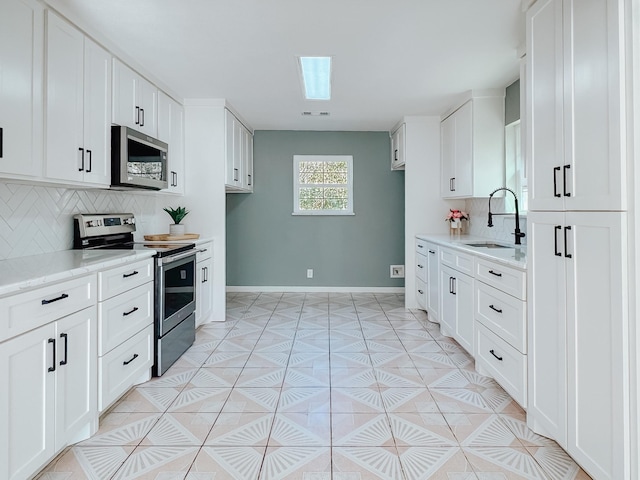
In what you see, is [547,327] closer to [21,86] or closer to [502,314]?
[502,314]

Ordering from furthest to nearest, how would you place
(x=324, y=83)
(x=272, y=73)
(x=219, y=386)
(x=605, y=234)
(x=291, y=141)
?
1. (x=291, y=141)
2. (x=324, y=83)
3. (x=272, y=73)
4. (x=219, y=386)
5. (x=605, y=234)

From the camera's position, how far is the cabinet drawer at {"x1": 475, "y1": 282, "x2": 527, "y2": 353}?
206 cm

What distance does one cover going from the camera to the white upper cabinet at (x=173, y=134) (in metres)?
3.41

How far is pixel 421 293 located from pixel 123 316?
10.3 ft

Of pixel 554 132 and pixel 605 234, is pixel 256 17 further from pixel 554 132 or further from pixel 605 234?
pixel 605 234

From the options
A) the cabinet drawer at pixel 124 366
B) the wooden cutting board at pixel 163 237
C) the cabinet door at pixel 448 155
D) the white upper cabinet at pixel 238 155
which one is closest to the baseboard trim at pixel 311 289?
the white upper cabinet at pixel 238 155

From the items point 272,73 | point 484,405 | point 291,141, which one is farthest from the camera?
point 291,141

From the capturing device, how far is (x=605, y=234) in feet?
4.71

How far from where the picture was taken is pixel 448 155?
4.26 metres

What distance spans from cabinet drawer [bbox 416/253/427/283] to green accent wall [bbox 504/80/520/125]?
1.58 meters

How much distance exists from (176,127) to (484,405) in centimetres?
349

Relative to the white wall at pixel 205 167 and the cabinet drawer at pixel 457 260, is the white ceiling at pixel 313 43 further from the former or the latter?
the cabinet drawer at pixel 457 260

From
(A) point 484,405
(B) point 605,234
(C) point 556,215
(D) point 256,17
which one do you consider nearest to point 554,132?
(C) point 556,215

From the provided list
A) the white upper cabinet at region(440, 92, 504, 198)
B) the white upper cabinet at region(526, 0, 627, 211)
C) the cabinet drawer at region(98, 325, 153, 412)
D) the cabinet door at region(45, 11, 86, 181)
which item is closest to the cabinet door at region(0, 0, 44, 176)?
the cabinet door at region(45, 11, 86, 181)
